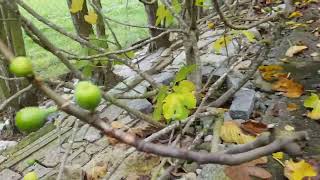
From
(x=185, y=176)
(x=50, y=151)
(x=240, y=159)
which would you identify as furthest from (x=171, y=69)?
(x=240, y=159)

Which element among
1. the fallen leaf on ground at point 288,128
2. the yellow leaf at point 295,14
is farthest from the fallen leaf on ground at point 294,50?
the fallen leaf on ground at point 288,128

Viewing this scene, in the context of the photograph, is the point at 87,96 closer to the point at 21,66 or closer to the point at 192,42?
the point at 21,66

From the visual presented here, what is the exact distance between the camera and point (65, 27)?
668cm

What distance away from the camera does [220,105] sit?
2125mm

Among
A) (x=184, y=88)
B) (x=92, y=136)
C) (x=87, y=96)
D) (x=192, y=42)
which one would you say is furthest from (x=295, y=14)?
(x=87, y=96)

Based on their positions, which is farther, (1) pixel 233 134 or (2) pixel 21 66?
→ (1) pixel 233 134

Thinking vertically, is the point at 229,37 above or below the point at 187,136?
above

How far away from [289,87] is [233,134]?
67 centimetres

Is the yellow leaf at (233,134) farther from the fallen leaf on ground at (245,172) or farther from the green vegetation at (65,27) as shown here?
→ the green vegetation at (65,27)

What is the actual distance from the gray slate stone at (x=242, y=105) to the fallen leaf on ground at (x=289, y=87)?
0.58 feet

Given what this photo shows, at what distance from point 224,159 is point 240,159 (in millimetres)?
21

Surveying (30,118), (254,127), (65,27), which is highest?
(30,118)

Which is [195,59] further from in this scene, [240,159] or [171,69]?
[240,159]

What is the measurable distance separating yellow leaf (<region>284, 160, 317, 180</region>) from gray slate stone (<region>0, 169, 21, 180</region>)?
1588mm
